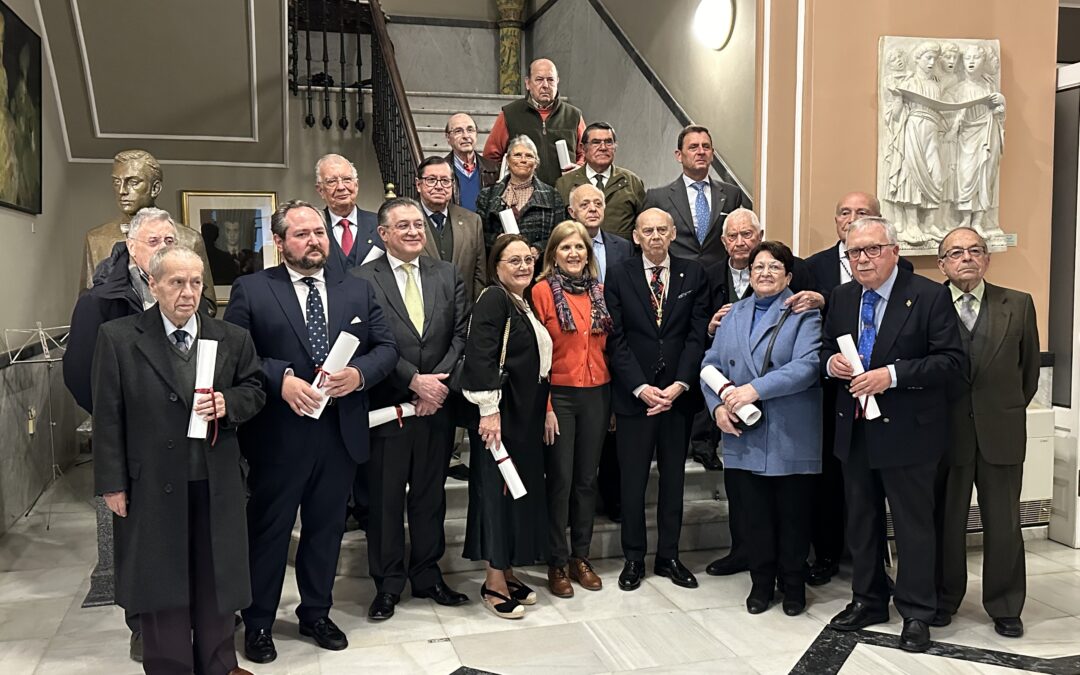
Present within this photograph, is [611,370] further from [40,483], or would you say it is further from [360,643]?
[40,483]

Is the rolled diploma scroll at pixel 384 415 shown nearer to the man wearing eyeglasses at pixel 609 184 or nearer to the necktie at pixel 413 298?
the necktie at pixel 413 298

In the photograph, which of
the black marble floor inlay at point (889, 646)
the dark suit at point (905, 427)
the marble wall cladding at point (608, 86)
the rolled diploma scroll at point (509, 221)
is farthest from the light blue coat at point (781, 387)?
the marble wall cladding at point (608, 86)

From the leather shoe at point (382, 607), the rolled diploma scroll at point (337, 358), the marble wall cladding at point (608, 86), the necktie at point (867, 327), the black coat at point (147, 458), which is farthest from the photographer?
the marble wall cladding at point (608, 86)

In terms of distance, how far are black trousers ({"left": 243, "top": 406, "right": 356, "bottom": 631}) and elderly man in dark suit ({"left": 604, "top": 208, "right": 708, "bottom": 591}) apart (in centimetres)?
124

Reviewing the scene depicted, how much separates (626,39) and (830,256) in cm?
403

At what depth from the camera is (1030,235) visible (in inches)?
198

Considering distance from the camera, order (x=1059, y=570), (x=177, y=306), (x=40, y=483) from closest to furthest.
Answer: (x=177, y=306) < (x=1059, y=570) < (x=40, y=483)

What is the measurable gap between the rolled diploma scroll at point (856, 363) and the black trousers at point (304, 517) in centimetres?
187

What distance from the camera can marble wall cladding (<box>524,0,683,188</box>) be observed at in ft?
22.9

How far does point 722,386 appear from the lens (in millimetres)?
3840

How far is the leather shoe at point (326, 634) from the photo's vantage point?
3535 mm

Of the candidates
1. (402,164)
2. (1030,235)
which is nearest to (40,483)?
(402,164)

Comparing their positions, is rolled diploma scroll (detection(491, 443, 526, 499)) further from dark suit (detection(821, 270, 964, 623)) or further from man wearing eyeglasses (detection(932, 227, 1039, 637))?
man wearing eyeglasses (detection(932, 227, 1039, 637))

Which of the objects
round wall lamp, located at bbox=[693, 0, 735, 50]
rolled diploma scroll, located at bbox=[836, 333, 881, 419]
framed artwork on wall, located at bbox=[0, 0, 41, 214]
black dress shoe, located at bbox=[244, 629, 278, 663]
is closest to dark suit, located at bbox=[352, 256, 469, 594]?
black dress shoe, located at bbox=[244, 629, 278, 663]
